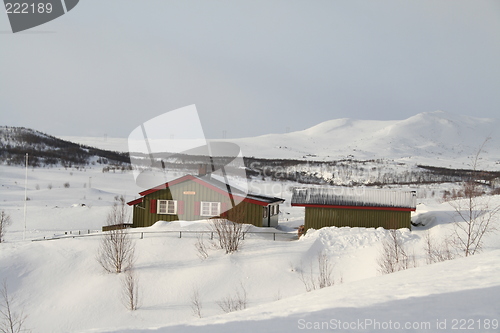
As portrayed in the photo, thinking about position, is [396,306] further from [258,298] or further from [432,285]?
[258,298]

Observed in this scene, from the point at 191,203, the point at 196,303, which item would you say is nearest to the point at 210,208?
the point at 191,203

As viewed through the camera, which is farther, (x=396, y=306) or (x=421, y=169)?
(x=421, y=169)

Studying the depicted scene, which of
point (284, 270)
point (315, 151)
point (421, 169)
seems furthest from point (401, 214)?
point (315, 151)

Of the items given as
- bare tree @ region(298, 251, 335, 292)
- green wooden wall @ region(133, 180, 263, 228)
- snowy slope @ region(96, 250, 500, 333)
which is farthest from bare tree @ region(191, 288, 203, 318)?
green wooden wall @ region(133, 180, 263, 228)

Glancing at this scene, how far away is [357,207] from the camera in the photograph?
26.2m

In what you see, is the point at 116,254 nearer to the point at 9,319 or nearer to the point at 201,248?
the point at 201,248

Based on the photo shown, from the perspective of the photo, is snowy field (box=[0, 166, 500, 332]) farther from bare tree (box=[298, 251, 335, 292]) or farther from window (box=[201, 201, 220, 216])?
window (box=[201, 201, 220, 216])

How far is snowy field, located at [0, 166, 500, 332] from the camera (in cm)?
849

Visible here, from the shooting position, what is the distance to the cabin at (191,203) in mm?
28422

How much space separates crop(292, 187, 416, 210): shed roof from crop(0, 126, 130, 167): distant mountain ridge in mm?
86729

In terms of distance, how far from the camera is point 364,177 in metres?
99.3

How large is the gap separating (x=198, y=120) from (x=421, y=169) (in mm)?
99751

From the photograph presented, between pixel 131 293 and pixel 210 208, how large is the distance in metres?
12.2

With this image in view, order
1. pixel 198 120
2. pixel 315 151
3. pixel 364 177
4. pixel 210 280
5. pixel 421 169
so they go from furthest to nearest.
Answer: pixel 315 151
pixel 421 169
pixel 364 177
pixel 198 120
pixel 210 280
